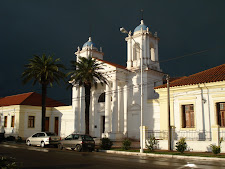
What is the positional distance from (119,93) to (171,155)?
16782 millimetres

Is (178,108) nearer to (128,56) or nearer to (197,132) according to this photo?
(197,132)

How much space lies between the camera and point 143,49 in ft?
112

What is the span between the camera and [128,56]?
3525cm

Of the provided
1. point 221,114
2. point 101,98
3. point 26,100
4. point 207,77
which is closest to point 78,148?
point 221,114

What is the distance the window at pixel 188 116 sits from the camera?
23.8 m

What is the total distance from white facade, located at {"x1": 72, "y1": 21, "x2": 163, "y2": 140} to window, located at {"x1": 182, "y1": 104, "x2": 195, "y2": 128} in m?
5.46

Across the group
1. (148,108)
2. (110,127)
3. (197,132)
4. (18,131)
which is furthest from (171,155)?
(18,131)

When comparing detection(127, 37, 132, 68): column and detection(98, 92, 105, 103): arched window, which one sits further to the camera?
detection(98, 92, 105, 103): arched window

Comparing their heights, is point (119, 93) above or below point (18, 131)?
above

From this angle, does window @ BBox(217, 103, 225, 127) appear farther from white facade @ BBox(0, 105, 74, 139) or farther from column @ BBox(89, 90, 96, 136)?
white facade @ BBox(0, 105, 74, 139)

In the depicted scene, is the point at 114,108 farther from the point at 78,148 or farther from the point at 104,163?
the point at 104,163

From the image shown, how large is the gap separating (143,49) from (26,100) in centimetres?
2052

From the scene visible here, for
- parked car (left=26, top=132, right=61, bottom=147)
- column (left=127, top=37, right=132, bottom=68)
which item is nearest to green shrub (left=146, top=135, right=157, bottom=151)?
parked car (left=26, top=132, right=61, bottom=147)

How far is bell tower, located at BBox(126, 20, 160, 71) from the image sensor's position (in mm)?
34031
